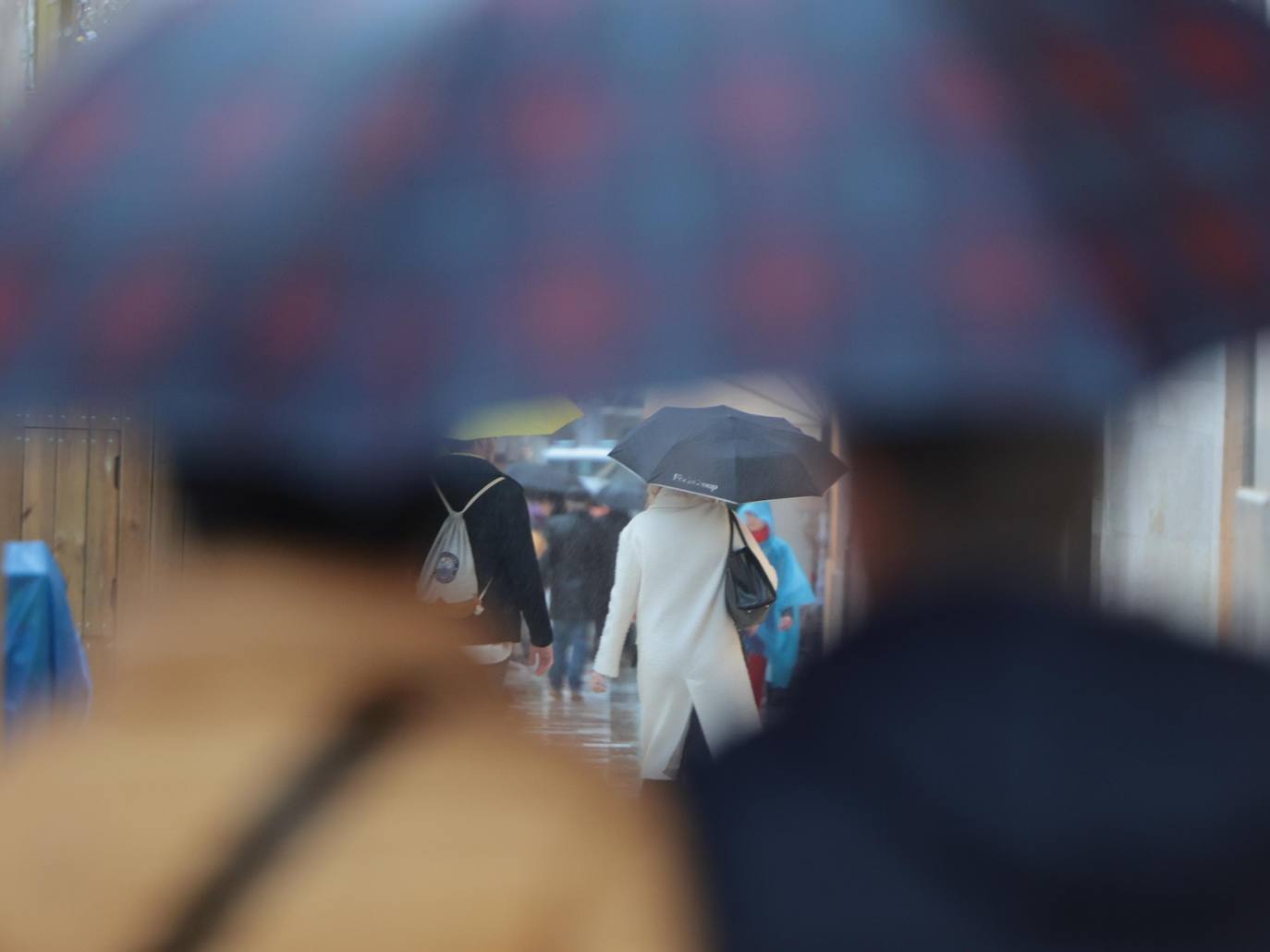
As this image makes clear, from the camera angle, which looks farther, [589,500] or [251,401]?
[589,500]

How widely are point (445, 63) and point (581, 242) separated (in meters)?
0.17

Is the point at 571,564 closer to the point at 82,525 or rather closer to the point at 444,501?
the point at 82,525

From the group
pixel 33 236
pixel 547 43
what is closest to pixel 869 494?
pixel 547 43

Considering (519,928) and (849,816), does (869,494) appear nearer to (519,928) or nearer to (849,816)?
(849,816)

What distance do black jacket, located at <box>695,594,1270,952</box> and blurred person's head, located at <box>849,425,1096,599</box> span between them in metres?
0.05

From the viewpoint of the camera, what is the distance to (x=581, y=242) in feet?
3.17

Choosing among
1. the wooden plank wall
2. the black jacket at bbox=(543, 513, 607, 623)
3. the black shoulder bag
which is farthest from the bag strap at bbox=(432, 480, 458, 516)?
the wooden plank wall

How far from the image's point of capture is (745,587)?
3518mm

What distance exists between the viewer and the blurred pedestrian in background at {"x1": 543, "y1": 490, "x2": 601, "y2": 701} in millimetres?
4012

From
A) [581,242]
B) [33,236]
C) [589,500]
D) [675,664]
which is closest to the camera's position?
[581,242]

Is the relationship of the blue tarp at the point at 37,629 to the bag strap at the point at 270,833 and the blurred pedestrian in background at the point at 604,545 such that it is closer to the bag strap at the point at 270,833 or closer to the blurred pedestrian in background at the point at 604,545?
the blurred pedestrian in background at the point at 604,545

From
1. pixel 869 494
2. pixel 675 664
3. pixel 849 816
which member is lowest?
pixel 675 664

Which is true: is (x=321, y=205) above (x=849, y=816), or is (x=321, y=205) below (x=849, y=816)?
above

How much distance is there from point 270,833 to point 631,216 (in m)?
0.51
